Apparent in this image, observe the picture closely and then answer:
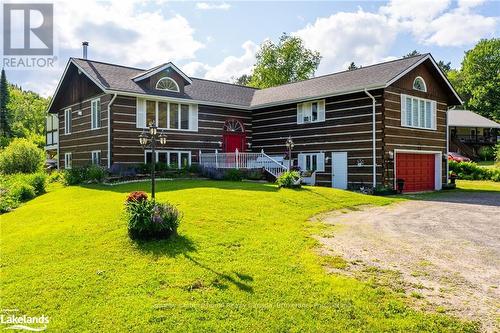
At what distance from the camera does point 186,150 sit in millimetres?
23781

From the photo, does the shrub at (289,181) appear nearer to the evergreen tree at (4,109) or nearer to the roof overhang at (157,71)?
the roof overhang at (157,71)

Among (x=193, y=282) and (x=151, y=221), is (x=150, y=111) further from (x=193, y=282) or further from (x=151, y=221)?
(x=193, y=282)

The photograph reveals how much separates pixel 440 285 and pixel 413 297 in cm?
75

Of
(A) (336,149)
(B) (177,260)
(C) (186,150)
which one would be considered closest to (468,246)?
(B) (177,260)

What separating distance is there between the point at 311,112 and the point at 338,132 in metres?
2.42

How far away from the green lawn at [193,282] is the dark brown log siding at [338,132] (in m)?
10.5

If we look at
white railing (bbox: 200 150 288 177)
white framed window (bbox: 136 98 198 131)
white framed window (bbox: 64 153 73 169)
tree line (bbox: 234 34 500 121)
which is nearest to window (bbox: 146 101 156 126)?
white framed window (bbox: 136 98 198 131)

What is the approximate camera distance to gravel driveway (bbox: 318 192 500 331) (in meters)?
5.86

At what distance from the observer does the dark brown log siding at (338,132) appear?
66.6 feet

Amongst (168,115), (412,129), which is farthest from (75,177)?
(412,129)

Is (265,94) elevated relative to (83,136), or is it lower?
elevated

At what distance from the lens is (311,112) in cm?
2330

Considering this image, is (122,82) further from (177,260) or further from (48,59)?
(177,260)

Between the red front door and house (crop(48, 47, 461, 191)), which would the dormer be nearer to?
house (crop(48, 47, 461, 191))
